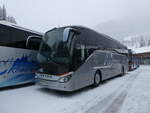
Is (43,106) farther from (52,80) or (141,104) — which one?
(141,104)

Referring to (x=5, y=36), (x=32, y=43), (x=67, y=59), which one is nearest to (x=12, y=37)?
(x=5, y=36)

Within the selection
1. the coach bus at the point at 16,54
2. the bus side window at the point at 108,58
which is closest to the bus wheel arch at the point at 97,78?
the bus side window at the point at 108,58

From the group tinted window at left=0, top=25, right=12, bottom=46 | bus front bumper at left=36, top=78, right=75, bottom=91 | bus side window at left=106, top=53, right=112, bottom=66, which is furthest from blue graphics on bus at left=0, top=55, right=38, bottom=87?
bus side window at left=106, top=53, right=112, bottom=66

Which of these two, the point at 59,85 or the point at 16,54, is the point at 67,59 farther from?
the point at 16,54

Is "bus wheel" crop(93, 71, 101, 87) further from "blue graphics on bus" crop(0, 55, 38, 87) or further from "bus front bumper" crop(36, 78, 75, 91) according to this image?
"blue graphics on bus" crop(0, 55, 38, 87)

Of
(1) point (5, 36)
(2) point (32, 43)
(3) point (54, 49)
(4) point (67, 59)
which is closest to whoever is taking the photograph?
(4) point (67, 59)

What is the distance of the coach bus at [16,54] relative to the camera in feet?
19.6

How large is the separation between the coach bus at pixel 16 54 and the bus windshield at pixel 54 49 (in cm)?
151

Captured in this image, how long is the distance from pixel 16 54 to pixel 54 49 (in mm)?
2383

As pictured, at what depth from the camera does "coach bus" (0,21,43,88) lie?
598 centimetres

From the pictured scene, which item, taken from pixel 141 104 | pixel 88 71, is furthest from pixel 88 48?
pixel 141 104

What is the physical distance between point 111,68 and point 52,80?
5664 millimetres

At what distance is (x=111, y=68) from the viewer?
31.7 feet

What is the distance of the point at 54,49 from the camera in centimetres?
537
